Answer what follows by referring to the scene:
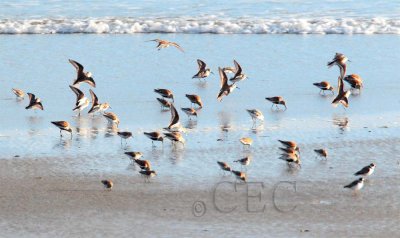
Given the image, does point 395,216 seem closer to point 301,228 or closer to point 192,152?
point 301,228

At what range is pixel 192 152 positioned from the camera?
43.9 feet

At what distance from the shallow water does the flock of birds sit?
15 centimetres

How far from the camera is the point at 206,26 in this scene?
83.5ft

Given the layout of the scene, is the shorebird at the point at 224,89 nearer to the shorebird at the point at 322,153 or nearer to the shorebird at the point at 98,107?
the shorebird at the point at 98,107

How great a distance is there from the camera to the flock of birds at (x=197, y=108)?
39.8ft

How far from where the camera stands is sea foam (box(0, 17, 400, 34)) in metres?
24.7

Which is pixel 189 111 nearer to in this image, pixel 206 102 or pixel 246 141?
pixel 206 102

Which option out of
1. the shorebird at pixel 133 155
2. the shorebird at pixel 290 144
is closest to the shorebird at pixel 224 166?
the shorebird at pixel 133 155

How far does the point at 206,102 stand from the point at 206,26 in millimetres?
8678

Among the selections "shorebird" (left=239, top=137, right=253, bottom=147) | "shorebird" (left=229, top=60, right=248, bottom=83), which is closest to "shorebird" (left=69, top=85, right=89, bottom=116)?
"shorebird" (left=229, top=60, right=248, bottom=83)

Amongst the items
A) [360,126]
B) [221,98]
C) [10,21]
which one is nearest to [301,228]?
[360,126]

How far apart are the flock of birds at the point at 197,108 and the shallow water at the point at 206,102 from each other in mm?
146

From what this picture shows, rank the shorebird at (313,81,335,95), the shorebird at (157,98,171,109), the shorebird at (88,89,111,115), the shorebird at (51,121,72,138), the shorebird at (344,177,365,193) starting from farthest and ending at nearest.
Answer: the shorebird at (313,81,335,95)
the shorebird at (157,98,171,109)
the shorebird at (88,89,111,115)
the shorebird at (51,121,72,138)
the shorebird at (344,177,365,193)

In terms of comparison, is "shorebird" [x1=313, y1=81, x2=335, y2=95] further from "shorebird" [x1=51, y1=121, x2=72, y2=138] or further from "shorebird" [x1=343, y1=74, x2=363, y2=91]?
"shorebird" [x1=51, y1=121, x2=72, y2=138]
